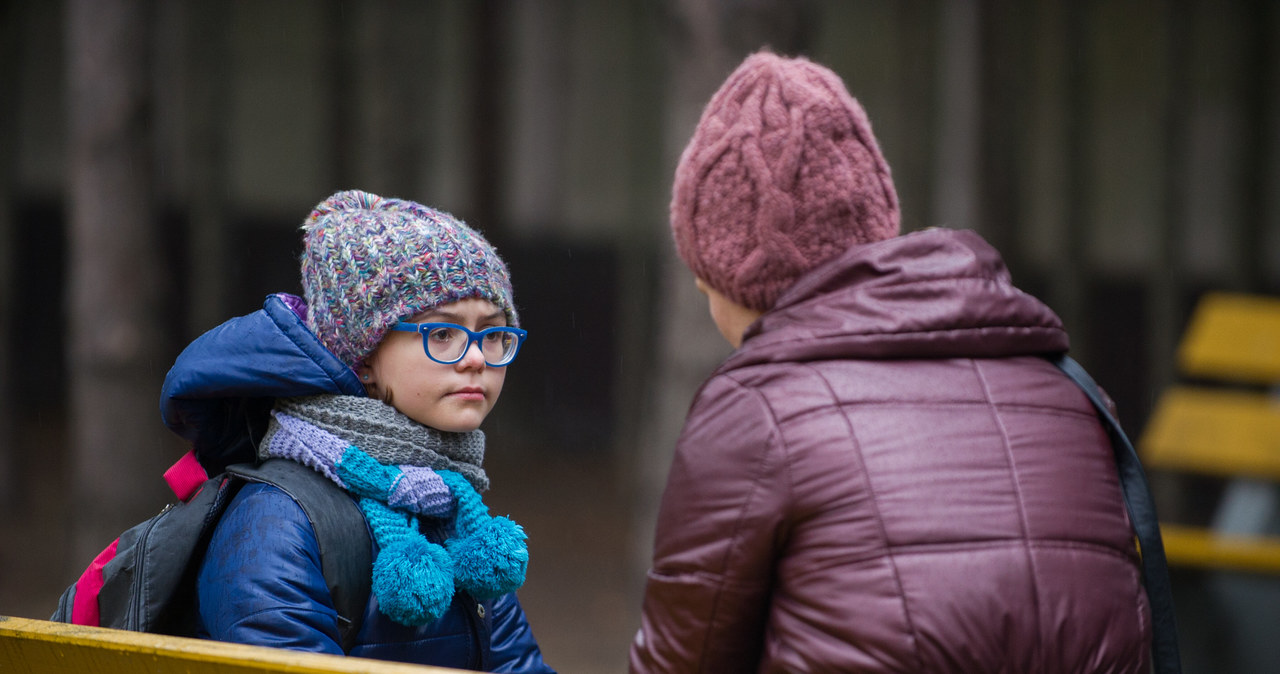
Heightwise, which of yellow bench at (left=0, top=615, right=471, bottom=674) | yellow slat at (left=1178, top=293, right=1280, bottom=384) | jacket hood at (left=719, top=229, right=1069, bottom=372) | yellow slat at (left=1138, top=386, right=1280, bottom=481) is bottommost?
yellow slat at (left=1138, top=386, right=1280, bottom=481)

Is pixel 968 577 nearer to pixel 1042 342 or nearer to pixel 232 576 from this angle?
pixel 1042 342

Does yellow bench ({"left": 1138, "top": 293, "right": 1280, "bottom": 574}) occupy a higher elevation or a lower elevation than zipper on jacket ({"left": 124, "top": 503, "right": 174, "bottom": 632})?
lower

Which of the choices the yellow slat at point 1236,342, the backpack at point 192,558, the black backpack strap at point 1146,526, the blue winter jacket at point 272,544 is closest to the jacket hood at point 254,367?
the blue winter jacket at point 272,544

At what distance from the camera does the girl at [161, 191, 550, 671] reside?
176cm

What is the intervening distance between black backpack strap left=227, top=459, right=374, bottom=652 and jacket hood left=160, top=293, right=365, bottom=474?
126mm

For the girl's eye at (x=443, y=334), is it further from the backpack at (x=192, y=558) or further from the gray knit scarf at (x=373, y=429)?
the backpack at (x=192, y=558)

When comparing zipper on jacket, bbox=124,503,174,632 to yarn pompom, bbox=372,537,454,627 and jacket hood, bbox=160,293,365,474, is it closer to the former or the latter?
jacket hood, bbox=160,293,365,474

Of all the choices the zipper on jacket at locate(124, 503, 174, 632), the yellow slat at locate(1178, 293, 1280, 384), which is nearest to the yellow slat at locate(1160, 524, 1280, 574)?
the yellow slat at locate(1178, 293, 1280, 384)

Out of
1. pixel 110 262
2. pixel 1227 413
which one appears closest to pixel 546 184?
pixel 110 262

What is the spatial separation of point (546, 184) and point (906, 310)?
35.7ft

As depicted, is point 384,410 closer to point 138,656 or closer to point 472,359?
point 472,359

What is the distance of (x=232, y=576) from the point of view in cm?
174

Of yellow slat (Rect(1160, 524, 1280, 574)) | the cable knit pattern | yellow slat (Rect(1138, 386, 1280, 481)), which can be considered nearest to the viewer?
the cable knit pattern

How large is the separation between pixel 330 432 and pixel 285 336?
0.16 meters
